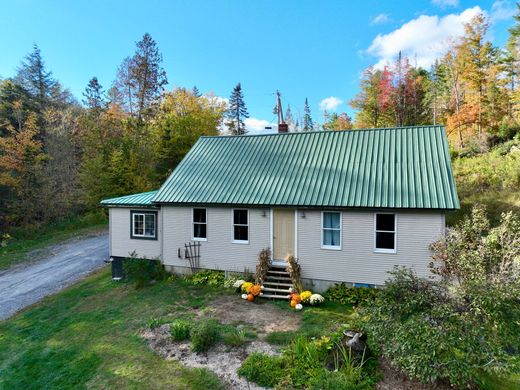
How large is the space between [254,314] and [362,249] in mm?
3900

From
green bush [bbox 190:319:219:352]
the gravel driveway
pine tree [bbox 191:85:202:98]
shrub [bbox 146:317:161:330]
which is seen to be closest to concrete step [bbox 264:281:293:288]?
green bush [bbox 190:319:219:352]

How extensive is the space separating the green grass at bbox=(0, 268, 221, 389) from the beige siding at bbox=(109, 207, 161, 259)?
137 cm

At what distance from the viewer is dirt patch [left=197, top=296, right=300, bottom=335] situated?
7.57 m

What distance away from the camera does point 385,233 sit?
9.09 m

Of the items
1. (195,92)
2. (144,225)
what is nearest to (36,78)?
(195,92)

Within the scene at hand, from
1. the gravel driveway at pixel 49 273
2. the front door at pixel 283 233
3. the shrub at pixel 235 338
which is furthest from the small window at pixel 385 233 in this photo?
the gravel driveway at pixel 49 273

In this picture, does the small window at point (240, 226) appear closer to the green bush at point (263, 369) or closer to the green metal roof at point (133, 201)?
the green metal roof at point (133, 201)

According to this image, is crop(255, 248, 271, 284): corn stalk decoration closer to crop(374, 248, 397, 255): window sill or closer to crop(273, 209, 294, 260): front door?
crop(273, 209, 294, 260): front door

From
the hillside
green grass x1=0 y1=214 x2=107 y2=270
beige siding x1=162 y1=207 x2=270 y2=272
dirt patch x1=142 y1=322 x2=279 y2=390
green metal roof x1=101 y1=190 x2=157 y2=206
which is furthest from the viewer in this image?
green grass x1=0 y1=214 x2=107 y2=270

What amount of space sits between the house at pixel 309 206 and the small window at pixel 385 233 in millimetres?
31

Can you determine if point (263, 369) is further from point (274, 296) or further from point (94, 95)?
point (94, 95)

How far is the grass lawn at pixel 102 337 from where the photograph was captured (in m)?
5.82

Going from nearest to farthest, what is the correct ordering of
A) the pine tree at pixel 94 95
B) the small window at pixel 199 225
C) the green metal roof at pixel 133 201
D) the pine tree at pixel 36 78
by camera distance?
the small window at pixel 199 225 < the green metal roof at pixel 133 201 < the pine tree at pixel 94 95 < the pine tree at pixel 36 78

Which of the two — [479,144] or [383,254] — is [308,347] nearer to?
[383,254]
